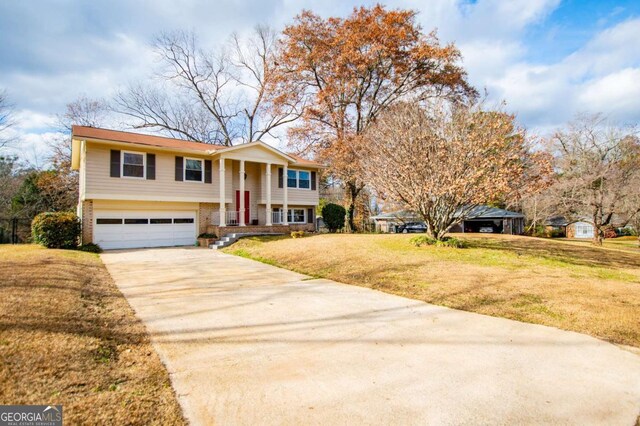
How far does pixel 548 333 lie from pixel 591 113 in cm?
2513

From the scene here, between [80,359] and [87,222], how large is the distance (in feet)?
45.5

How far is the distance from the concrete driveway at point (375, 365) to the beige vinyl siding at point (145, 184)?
1095 centimetres

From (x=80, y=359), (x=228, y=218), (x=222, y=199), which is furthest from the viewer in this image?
(x=228, y=218)

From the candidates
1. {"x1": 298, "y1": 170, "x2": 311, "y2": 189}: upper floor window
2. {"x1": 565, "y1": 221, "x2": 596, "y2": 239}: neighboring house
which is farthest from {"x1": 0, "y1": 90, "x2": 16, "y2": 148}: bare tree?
{"x1": 565, "y1": 221, "x2": 596, "y2": 239}: neighboring house

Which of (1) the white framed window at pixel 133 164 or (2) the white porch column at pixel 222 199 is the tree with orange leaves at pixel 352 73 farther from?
(1) the white framed window at pixel 133 164

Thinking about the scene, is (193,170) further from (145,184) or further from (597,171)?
(597,171)

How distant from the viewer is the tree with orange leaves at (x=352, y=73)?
19391 mm

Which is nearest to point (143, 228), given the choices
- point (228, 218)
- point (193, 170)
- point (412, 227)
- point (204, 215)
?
point (204, 215)

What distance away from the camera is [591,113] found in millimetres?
22344

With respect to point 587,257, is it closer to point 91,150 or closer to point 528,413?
point 528,413

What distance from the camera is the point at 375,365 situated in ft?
10.8

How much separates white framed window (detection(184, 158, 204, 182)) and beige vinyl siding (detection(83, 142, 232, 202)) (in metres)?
0.22

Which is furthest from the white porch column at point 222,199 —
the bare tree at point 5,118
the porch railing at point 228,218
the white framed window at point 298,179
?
the bare tree at point 5,118

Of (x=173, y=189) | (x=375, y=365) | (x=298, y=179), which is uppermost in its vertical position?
(x=298, y=179)
